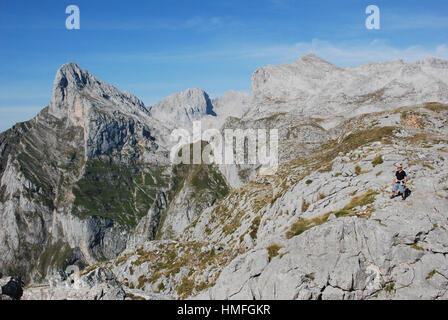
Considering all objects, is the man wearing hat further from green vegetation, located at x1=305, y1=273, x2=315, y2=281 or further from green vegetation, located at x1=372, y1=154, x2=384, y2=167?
green vegetation, located at x1=305, y1=273, x2=315, y2=281

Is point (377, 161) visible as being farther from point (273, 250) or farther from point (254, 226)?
point (254, 226)

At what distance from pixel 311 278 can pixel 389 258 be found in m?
6.90

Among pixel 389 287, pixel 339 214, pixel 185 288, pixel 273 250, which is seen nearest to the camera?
pixel 389 287

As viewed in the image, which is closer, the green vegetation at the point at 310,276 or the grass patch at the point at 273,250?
the green vegetation at the point at 310,276

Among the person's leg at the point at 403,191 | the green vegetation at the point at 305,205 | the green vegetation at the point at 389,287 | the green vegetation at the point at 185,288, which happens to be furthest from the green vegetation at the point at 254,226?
the green vegetation at the point at 389,287

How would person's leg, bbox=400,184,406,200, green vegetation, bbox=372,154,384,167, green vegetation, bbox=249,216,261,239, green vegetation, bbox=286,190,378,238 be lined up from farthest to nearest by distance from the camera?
green vegetation, bbox=249,216,261,239, green vegetation, bbox=372,154,384,167, green vegetation, bbox=286,190,378,238, person's leg, bbox=400,184,406,200

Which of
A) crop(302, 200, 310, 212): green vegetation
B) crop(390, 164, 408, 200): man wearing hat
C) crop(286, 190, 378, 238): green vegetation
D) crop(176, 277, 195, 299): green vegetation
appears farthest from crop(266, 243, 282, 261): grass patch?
crop(176, 277, 195, 299): green vegetation

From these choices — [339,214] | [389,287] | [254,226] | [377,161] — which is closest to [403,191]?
[339,214]

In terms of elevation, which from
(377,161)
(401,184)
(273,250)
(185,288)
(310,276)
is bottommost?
(185,288)

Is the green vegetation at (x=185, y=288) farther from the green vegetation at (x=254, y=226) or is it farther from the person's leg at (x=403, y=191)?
the person's leg at (x=403, y=191)
